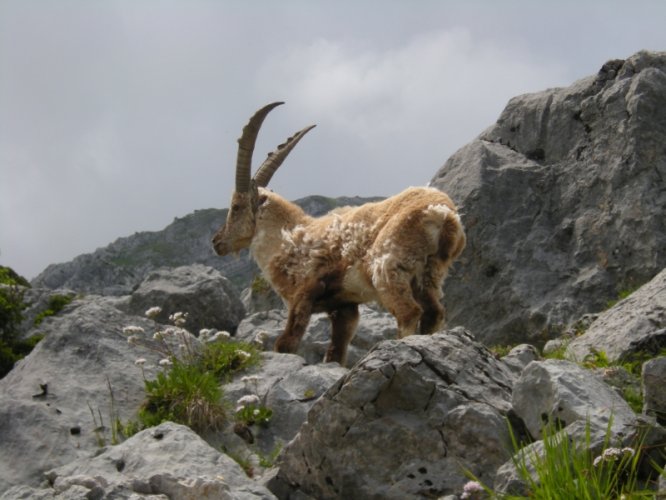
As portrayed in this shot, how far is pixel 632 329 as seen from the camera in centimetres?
905

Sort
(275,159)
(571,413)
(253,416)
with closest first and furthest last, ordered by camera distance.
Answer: (571,413)
(253,416)
(275,159)

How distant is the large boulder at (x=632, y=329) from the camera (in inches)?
342

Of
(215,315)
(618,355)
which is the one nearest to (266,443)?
(618,355)

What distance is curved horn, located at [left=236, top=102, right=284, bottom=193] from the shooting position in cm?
1273

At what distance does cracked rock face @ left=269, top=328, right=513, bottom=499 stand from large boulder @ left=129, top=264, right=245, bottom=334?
7425 mm

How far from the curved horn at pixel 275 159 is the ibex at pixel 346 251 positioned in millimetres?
440

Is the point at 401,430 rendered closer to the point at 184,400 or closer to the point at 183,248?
the point at 184,400

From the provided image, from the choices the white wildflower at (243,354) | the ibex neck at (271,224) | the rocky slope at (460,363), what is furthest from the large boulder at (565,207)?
the white wildflower at (243,354)

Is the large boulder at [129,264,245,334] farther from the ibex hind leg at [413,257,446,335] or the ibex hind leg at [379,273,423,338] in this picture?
the ibex hind leg at [379,273,423,338]

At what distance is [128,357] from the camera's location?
33.3 feet

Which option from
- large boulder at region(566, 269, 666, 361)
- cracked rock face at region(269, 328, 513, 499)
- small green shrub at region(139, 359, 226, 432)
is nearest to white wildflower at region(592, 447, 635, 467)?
cracked rock face at region(269, 328, 513, 499)

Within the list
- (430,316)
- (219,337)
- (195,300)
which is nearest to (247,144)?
(195,300)

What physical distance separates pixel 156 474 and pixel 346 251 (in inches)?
210

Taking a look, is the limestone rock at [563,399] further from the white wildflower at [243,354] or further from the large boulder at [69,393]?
the large boulder at [69,393]
